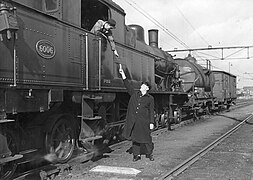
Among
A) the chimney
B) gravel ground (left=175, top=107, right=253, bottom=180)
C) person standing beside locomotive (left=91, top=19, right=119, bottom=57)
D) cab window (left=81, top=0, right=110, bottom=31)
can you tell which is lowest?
gravel ground (left=175, top=107, right=253, bottom=180)

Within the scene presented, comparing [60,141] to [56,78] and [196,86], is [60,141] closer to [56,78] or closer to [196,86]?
[56,78]

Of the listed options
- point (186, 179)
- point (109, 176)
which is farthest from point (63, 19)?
point (186, 179)

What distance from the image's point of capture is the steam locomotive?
Answer: 5027 millimetres

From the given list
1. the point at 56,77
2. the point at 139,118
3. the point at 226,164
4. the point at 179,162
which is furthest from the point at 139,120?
the point at 56,77

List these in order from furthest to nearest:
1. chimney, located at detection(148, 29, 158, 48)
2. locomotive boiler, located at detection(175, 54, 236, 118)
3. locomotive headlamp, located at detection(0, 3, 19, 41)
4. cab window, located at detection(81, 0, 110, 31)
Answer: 1. locomotive boiler, located at detection(175, 54, 236, 118)
2. chimney, located at detection(148, 29, 158, 48)
3. cab window, located at detection(81, 0, 110, 31)
4. locomotive headlamp, located at detection(0, 3, 19, 41)

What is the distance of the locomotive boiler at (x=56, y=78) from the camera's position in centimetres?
503

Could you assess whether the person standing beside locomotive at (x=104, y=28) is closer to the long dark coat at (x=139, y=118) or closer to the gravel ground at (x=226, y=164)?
the long dark coat at (x=139, y=118)

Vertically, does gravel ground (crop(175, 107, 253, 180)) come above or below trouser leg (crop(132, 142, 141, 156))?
below

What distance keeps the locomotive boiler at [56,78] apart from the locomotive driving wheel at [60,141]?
0.02 metres

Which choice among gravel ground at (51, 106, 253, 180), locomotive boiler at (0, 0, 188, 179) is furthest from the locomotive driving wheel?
gravel ground at (51, 106, 253, 180)

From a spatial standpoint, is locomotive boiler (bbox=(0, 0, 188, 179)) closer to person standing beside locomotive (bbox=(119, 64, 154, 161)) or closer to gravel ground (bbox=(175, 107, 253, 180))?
person standing beside locomotive (bbox=(119, 64, 154, 161))

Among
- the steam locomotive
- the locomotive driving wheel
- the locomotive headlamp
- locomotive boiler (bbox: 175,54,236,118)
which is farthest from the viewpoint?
locomotive boiler (bbox: 175,54,236,118)

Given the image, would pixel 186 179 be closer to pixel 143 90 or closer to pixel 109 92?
pixel 143 90

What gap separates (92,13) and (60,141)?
3.48 metres
